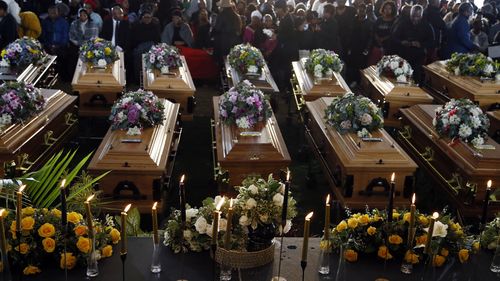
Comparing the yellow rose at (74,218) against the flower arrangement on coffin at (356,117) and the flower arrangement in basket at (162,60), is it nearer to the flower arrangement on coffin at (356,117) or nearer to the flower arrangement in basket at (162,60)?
the flower arrangement on coffin at (356,117)

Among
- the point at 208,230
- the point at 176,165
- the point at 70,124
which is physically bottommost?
the point at 176,165

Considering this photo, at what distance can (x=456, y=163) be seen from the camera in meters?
5.98

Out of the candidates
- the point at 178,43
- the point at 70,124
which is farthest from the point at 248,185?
the point at 178,43

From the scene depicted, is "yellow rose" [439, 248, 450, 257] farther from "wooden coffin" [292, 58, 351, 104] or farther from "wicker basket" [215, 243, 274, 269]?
"wooden coffin" [292, 58, 351, 104]

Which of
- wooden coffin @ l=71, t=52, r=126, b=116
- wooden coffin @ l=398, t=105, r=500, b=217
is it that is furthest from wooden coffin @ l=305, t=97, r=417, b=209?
wooden coffin @ l=71, t=52, r=126, b=116

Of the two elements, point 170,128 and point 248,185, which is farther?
point 170,128

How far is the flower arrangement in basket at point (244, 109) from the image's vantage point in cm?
647

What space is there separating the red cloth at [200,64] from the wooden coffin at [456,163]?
16.6 ft

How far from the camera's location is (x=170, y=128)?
676 cm

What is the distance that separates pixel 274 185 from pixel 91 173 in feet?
8.60

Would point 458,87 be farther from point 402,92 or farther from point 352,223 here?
point 352,223

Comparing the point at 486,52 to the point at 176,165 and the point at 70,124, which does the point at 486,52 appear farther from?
the point at 70,124

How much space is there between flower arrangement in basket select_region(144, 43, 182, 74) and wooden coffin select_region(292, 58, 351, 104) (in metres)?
1.78

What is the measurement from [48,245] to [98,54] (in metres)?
5.87
